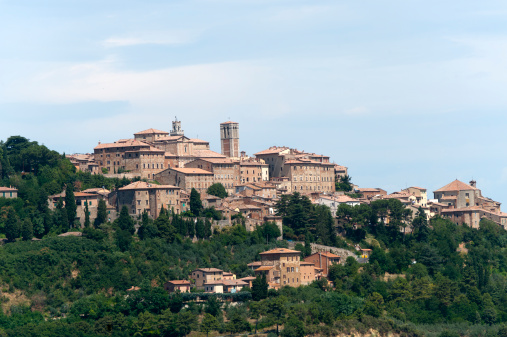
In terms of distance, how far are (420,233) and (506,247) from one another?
12.0 metres

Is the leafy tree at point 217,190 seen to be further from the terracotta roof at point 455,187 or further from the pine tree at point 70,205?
the terracotta roof at point 455,187

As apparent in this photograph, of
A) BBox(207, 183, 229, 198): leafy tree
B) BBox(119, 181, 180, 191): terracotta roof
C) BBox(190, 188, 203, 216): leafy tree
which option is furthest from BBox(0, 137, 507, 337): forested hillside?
BBox(207, 183, 229, 198): leafy tree

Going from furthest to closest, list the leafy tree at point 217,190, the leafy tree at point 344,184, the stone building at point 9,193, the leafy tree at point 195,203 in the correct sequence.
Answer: the leafy tree at point 344,184
the leafy tree at point 217,190
the leafy tree at point 195,203
the stone building at point 9,193

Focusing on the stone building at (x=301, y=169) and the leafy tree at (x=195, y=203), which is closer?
the leafy tree at (x=195, y=203)

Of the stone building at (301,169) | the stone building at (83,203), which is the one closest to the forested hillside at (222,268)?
the stone building at (83,203)

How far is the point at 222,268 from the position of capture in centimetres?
8669

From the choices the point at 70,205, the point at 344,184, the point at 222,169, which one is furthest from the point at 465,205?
the point at 70,205

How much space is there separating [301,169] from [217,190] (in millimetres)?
14207

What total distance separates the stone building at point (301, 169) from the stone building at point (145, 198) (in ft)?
65.5

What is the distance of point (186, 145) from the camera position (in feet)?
354

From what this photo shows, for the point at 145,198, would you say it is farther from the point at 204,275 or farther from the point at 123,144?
the point at 123,144

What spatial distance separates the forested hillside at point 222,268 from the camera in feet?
258

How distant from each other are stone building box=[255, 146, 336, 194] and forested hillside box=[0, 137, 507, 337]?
1110 cm

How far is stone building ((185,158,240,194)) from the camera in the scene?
104 metres
